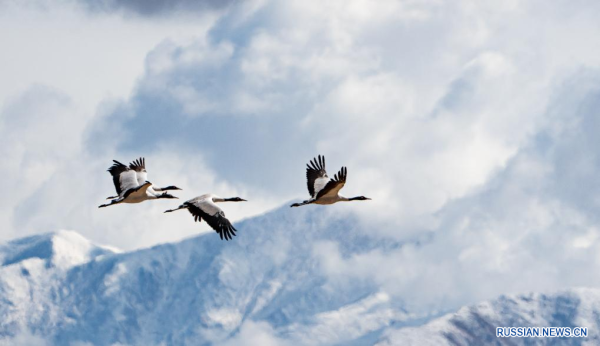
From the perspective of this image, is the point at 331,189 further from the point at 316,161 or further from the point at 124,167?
the point at 124,167

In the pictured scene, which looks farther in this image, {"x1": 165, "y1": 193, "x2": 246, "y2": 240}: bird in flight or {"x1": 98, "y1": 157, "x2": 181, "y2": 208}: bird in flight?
{"x1": 98, "y1": 157, "x2": 181, "y2": 208}: bird in flight

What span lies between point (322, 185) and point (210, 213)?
41.3ft

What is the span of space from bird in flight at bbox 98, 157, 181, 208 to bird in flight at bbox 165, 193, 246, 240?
7.07 meters

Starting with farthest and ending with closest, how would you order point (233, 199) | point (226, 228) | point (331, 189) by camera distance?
point (233, 199) → point (331, 189) → point (226, 228)

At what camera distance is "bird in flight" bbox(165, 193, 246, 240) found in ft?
252

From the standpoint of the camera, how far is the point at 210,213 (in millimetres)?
79062

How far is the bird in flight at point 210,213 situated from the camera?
76.7m

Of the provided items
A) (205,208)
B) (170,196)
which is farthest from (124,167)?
(205,208)

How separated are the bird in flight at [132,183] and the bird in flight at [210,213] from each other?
278 inches

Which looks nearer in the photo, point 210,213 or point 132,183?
point 210,213

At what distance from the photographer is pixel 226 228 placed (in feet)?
252

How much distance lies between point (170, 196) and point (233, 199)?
521cm

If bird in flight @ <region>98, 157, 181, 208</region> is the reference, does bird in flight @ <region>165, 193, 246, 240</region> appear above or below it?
below

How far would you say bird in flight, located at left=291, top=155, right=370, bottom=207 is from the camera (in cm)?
8425
